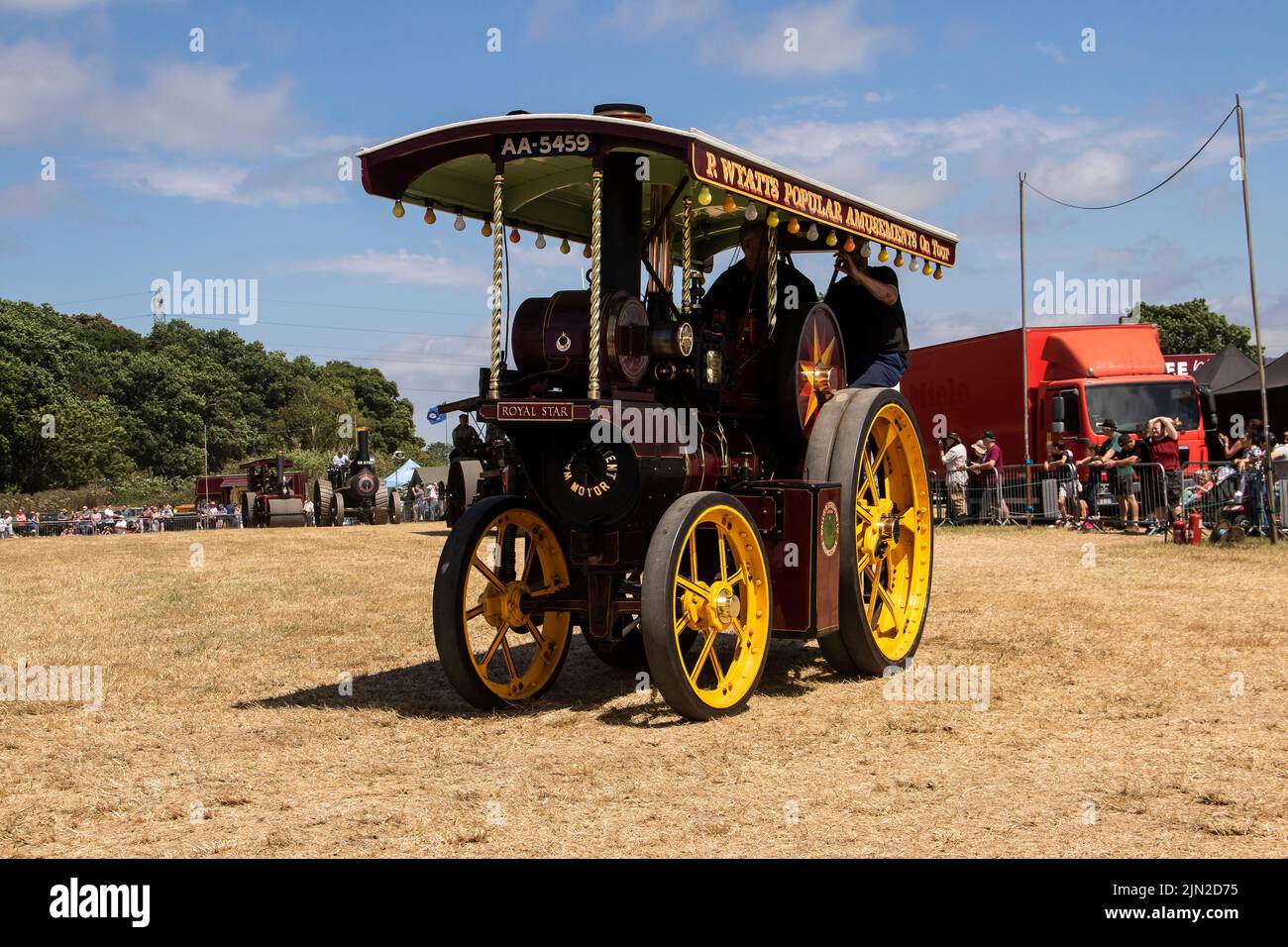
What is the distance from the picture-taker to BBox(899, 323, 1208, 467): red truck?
19688 mm

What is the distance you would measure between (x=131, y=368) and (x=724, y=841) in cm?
7903

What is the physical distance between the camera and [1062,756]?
5.18m

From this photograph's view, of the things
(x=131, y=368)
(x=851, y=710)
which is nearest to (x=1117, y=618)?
(x=851, y=710)

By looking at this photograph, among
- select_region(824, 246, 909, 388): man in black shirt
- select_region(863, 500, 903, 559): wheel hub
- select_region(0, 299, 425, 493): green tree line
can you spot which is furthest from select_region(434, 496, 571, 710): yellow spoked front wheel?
select_region(0, 299, 425, 493): green tree line

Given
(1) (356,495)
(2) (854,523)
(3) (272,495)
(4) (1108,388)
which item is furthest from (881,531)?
(3) (272,495)

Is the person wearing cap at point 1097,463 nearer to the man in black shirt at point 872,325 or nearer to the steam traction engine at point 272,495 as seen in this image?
the man in black shirt at point 872,325

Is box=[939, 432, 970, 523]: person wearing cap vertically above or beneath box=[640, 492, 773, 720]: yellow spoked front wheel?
above

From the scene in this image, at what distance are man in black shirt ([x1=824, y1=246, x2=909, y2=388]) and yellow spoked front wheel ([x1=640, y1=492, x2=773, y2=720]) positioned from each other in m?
2.11

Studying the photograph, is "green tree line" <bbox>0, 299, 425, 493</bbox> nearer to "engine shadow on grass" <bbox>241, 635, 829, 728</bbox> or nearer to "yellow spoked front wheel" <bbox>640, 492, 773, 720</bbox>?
"engine shadow on grass" <bbox>241, 635, 829, 728</bbox>

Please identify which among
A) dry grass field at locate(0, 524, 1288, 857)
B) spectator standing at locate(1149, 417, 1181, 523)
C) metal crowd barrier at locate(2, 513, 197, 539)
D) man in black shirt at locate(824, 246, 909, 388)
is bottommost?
dry grass field at locate(0, 524, 1288, 857)

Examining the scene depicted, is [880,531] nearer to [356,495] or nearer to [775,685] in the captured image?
[775,685]

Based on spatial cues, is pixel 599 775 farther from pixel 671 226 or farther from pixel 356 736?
pixel 671 226

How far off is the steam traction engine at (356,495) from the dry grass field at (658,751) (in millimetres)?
21495

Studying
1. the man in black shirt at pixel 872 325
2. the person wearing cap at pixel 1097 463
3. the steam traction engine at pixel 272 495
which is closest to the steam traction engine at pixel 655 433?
the man in black shirt at pixel 872 325
